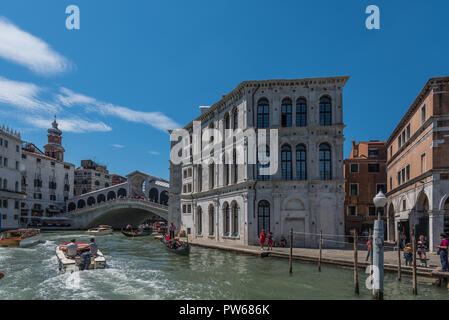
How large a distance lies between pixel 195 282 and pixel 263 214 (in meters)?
11.9

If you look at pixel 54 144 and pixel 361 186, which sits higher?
pixel 54 144

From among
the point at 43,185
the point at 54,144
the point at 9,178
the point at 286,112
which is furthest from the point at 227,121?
the point at 54,144

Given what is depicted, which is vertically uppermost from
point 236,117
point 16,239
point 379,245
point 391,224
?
point 236,117

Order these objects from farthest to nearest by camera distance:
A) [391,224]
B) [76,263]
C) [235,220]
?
[391,224] < [235,220] < [76,263]

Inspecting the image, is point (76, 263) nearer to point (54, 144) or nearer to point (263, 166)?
point (263, 166)

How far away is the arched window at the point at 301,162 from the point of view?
27078mm

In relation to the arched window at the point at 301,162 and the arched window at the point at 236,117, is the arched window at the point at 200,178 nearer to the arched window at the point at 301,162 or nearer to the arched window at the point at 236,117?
the arched window at the point at 236,117

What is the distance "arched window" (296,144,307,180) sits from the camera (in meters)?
27.1

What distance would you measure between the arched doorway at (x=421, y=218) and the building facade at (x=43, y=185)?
183 ft

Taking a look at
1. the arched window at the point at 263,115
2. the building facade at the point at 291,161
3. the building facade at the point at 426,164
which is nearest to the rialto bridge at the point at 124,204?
the building facade at the point at 291,161

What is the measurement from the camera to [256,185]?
27.1 m

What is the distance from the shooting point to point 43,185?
68.9 metres

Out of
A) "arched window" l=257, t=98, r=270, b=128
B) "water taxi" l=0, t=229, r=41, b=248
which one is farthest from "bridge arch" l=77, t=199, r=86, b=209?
"arched window" l=257, t=98, r=270, b=128
